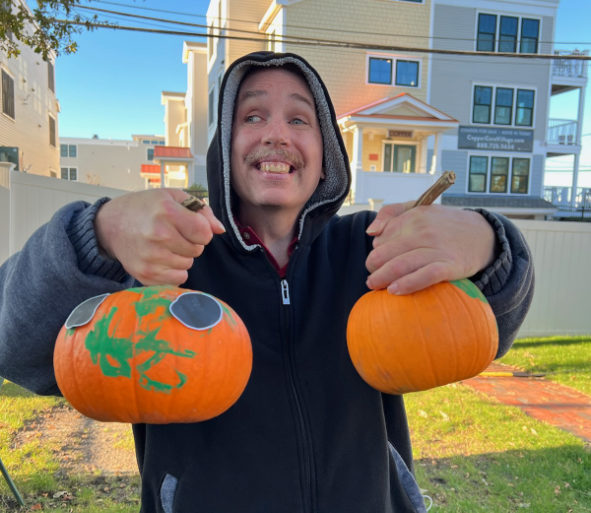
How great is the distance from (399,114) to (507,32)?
227 inches

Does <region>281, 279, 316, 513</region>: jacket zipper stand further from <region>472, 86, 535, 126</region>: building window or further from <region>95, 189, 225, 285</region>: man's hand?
<region>472, 86, 535, 126</region>: building window

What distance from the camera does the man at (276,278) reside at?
105 cm

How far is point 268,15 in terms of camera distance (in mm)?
16828

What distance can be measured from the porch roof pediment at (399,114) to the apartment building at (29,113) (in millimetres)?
9550

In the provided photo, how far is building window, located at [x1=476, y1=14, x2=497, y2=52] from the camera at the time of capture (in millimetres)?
17562

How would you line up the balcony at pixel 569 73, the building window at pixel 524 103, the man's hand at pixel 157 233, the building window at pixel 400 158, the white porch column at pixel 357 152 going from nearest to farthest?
the man's hand at pixel 157 233 < the white porch column at pixel 357 152 < the building window at pixel 400 158 < the building window at pixel 524 103 < the balcony at pixel 569 73

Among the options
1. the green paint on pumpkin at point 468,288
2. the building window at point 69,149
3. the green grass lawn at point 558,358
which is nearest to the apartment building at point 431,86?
the green grass lawn at point 558,358

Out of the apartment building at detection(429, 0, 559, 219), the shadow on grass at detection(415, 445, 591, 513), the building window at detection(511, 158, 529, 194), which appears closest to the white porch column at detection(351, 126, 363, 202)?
the apartment building at detection(429, 0, 559, 219)

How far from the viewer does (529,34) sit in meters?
18.0

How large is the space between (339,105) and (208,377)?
17.2 meters

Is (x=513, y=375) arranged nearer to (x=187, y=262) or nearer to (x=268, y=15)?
(x=187, y=262)

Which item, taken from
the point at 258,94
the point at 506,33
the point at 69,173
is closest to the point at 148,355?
the point at 258,94

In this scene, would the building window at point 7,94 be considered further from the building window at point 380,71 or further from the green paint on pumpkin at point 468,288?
the green paint on pumpkin at point 468,288

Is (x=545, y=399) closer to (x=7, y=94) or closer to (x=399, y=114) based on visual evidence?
(x=399, y=114)
